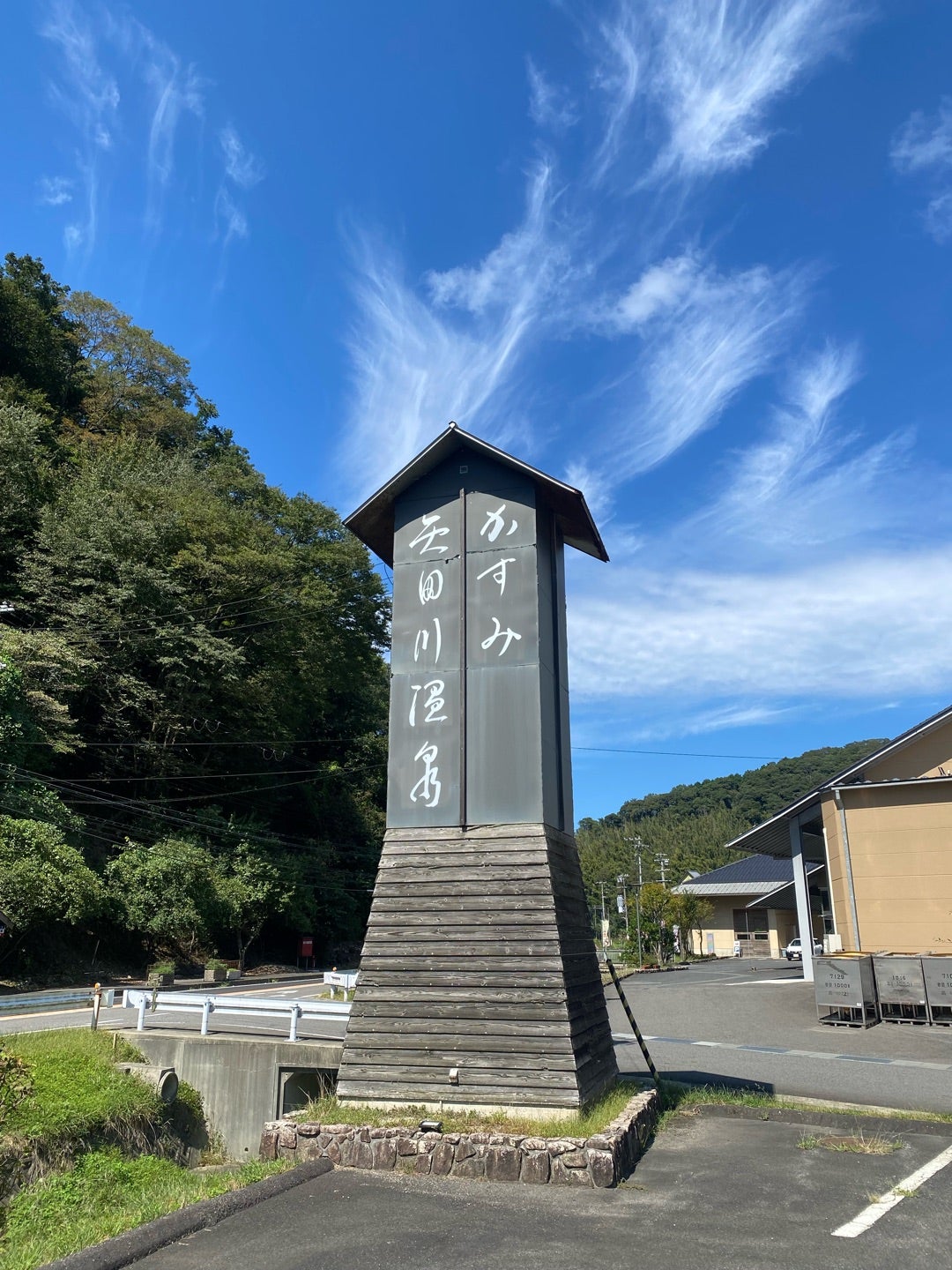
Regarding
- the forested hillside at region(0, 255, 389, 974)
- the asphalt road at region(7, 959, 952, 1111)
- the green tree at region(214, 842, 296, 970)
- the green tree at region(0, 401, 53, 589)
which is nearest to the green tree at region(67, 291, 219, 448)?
the forested hillside at region(0, 255, 389, 974)

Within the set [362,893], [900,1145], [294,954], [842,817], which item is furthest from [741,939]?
[900,1145]

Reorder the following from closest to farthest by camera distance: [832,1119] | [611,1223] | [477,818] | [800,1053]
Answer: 1. [611,1223]
2. [832,1119]
3. [477,818]
4. [800,1053]

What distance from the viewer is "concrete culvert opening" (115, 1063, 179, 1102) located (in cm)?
976

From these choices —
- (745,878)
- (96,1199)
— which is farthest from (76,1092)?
(745,878)

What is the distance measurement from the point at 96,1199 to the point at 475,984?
3.50 metres

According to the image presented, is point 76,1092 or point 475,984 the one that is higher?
point 475,984

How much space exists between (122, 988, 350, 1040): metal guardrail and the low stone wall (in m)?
3.49

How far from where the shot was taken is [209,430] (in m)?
50.0

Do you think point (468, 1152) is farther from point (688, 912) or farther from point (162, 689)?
point (688, 912)

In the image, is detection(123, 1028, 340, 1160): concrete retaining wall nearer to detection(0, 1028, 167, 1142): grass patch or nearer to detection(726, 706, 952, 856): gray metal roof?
detection(0, 1028, 167, 1142): grass patch

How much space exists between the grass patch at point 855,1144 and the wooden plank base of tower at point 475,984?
1.79 m

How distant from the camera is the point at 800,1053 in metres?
13.0

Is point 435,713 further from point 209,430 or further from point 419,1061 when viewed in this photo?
point 209,430

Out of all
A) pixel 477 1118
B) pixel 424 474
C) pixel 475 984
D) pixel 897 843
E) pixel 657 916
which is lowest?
pixel 477 1118
